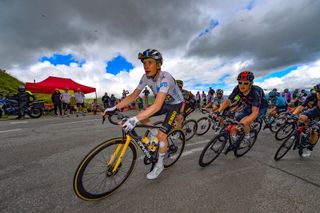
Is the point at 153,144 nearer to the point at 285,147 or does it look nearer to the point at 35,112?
the point at 285,147

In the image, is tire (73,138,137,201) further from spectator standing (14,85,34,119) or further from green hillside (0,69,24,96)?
green hillside (0,69,24,96)

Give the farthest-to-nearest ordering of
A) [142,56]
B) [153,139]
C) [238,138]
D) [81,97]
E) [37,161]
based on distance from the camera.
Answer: [81,97] < [238,138] < [37,161] < [153,139] < [142,56]

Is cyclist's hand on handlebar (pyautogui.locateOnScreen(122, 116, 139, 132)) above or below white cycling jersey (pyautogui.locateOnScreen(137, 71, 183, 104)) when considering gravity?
below

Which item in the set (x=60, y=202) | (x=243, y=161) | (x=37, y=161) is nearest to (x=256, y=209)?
(x=243, y=161)

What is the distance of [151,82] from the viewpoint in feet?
9.09

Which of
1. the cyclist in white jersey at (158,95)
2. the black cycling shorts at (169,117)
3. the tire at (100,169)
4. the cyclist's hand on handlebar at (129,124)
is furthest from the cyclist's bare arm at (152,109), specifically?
the black cycling shorts at (169,117)

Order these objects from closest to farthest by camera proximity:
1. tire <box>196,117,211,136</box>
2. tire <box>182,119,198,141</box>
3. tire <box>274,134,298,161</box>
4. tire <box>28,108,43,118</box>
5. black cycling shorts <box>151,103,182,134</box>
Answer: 1. black cycling shorts <box>151,103,182,134</box>
2. tire <box>274,134,298,161</box>
3. tire <box>182,119,198,141</box>
4. tire <box>196,117,211,136</box>
5. tire <box>28,108,43,118</box>

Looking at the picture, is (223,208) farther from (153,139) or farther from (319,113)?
(319,113)

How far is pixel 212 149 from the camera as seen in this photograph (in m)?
3.16

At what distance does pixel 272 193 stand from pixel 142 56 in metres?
2.94

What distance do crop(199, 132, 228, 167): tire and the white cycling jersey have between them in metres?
1.10

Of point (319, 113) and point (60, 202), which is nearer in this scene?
point (60, 202)

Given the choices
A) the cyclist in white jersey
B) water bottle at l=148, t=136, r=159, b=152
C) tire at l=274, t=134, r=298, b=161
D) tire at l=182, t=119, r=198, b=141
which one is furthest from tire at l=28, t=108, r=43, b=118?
tire at l=274, t=134, r=298, b=161

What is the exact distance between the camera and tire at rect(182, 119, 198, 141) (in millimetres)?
5121
